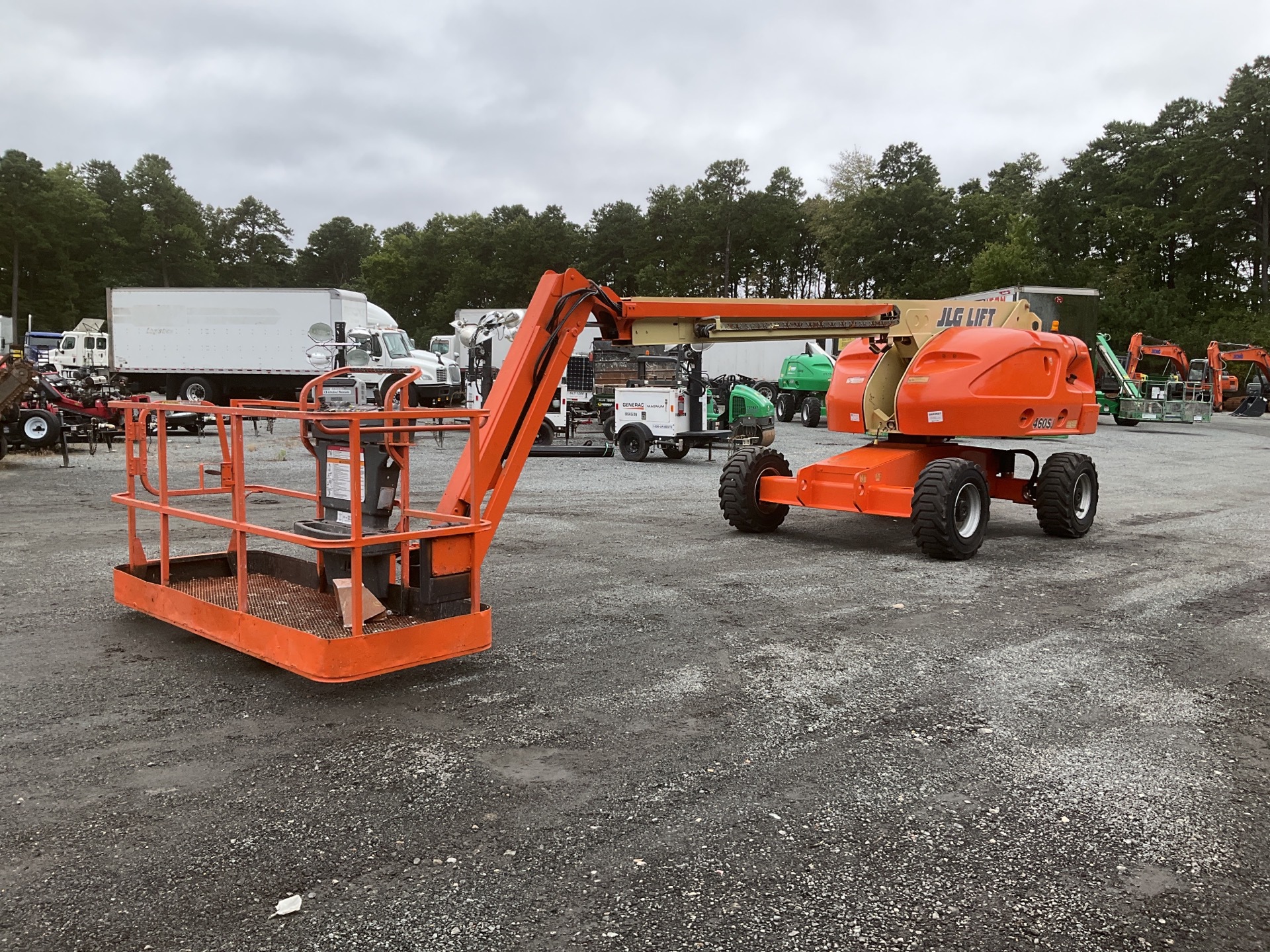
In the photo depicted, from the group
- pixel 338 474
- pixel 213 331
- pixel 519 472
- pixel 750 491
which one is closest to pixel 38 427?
pixel 750 491

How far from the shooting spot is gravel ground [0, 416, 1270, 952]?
121 inches

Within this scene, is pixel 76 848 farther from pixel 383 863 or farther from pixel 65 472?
pixel 65 472

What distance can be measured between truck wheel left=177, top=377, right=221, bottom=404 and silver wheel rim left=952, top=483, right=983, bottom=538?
2649 centimetres

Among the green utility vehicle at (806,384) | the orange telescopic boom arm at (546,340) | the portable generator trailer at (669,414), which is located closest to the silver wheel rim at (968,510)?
the orange telescopic boom arm at (546,340)

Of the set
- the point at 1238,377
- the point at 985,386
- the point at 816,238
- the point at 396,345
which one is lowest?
the point at 985,386

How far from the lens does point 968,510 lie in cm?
900

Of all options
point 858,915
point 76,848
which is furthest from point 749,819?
point 76,848

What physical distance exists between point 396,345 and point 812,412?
12115 mm

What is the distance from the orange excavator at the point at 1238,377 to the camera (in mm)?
35500

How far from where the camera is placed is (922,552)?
904 cm

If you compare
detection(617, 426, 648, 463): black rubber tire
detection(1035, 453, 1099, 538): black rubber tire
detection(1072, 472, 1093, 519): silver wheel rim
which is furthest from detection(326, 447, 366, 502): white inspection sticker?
detection(617, 426, 648, 463): black rubber tire

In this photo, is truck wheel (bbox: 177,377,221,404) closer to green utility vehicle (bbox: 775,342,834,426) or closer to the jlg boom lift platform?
green utility vehicle (bbox: 775,342,834,426)

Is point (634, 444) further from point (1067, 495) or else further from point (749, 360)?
point (749, 360)

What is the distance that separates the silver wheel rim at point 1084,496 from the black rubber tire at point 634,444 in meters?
8.67
